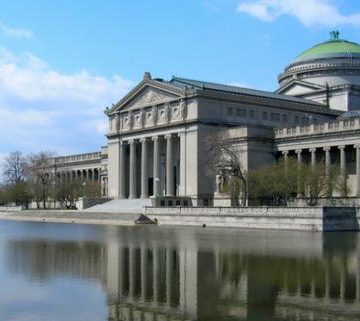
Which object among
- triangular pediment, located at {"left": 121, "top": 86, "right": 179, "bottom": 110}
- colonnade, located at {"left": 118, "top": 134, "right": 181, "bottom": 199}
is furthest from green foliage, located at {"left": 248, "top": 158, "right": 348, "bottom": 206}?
triangular pediment, located at {"left": 121, "top": 86, "right": 179, "bottom": 110}

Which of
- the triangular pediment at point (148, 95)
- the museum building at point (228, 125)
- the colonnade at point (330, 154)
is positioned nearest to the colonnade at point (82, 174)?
the museum building at point (228, 125)

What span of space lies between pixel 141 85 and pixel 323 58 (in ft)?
123

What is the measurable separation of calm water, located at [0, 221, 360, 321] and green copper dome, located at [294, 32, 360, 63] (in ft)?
313

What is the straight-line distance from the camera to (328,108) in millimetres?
127938

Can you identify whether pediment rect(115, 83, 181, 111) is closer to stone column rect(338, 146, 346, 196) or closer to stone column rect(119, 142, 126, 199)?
stone column rect(119, 142, 126, 199)

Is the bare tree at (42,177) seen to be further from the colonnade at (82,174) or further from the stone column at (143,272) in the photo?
the stone column at (143,272)

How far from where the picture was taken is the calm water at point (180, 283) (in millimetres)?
20594

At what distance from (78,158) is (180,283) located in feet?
488

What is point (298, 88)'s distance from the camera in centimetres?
13750

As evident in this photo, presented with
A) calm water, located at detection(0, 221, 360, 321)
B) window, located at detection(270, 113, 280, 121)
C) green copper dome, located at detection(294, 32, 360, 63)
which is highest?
green copper dome, located at detection(294, 32, 360, 63)

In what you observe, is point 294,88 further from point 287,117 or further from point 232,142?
point 232,142

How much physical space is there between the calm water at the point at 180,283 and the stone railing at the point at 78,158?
405 feet


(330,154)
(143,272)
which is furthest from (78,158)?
(143,272)

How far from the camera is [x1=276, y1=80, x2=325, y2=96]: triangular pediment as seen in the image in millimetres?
133750
